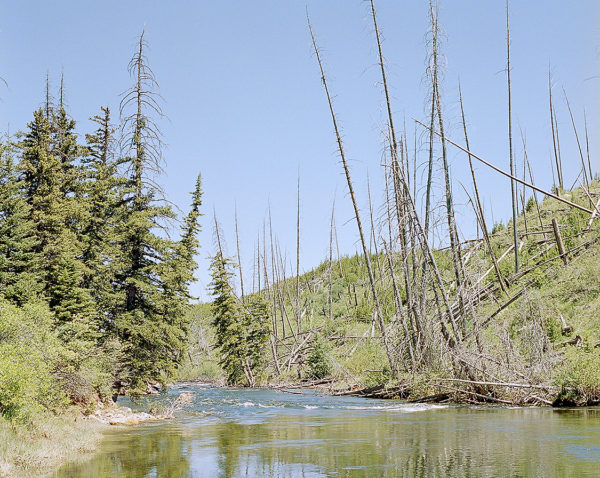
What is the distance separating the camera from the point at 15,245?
1928 cm

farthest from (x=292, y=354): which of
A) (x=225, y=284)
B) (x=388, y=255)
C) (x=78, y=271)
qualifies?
(x=78, y=271)

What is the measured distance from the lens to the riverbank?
876 cm

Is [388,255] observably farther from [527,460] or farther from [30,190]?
[30,190]

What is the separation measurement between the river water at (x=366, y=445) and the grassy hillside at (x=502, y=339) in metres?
1.08

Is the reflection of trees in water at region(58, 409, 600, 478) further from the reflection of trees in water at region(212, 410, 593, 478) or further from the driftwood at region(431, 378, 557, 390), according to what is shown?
the driftwood at region(431, 378, 557, 390)

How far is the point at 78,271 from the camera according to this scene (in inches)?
763

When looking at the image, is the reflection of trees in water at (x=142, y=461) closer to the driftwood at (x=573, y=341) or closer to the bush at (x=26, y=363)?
the bush at (x=26, y=363)

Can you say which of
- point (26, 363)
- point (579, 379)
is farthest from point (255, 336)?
point (26, 363)

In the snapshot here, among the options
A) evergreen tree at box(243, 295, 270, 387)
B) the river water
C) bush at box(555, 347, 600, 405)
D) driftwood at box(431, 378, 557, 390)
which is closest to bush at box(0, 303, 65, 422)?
the river water

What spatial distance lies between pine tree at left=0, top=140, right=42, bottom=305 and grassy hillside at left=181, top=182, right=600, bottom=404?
11724 millimetres

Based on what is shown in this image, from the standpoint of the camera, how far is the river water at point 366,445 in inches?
312

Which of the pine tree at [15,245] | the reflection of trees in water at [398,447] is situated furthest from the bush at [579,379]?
the pine tree at [15,245]

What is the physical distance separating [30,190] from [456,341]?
17.4 meters

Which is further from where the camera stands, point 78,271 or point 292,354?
point 292,354
